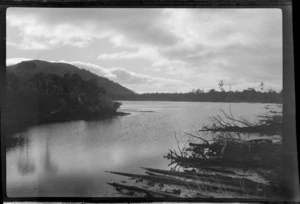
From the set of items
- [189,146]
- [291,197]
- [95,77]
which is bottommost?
[291,197]

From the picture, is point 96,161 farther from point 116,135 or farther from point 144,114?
point 144,114

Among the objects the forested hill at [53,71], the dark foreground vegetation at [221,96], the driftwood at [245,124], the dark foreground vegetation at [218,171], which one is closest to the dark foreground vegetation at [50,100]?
the forested hill at [53,71]

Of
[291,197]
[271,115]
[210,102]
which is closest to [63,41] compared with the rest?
[210,102]

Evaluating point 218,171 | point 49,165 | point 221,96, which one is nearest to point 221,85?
point 221,96

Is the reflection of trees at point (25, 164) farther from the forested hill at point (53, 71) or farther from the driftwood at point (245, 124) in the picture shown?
the driftwood at point (245, 124)

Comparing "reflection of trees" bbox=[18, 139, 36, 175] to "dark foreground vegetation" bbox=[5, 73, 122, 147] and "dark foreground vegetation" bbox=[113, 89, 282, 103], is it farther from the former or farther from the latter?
"dark foreground vegetation" bbox=[113, 89, 282, 103]

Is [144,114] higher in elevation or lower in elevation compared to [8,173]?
higher
